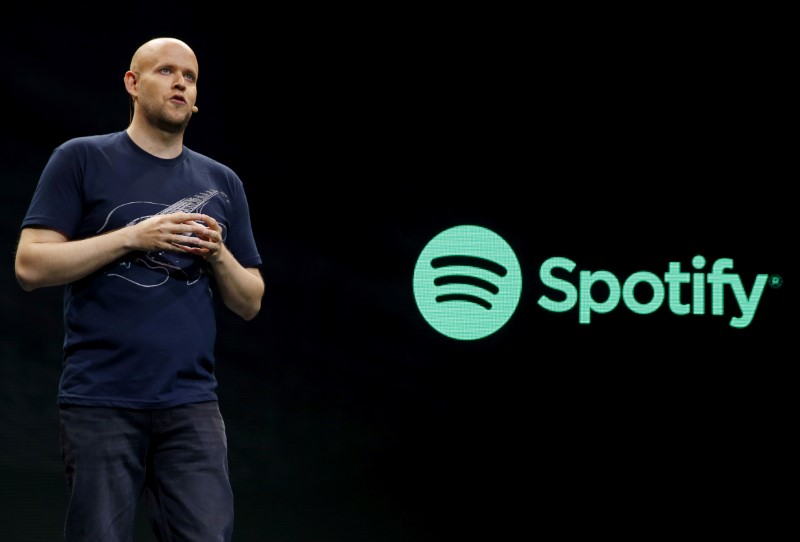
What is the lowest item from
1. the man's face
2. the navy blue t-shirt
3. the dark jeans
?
the dark jeans

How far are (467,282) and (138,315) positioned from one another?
255cm

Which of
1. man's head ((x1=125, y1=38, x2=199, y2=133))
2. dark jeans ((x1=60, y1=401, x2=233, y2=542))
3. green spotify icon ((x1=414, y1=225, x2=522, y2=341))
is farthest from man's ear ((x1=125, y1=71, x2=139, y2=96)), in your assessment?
green spotify icon ((x1=414, y1=225, x2=522, y2=341))

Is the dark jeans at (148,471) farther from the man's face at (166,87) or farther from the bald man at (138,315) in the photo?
the man's face at (166,87)

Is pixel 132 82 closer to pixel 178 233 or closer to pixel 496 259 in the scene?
pixel 178 233

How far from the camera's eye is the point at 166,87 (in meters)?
2.09

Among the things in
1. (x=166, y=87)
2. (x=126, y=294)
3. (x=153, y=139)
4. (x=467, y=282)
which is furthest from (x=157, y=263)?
(x=467, y=282)

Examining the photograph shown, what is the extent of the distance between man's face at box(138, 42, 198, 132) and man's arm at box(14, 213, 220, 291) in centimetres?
28

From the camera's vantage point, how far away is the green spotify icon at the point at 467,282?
430 centimetres

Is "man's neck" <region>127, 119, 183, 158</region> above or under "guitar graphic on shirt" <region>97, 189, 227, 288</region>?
above

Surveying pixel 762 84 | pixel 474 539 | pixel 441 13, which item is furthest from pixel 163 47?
pixel 762 84

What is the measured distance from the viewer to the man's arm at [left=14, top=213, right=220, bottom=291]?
189cm

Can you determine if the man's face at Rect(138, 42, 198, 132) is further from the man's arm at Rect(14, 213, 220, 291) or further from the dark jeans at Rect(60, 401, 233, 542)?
the dark jeans at Rect(60, 401, 233, 542)

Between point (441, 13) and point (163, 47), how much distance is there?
2.42 metres

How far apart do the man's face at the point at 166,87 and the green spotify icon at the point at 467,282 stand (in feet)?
7.54
